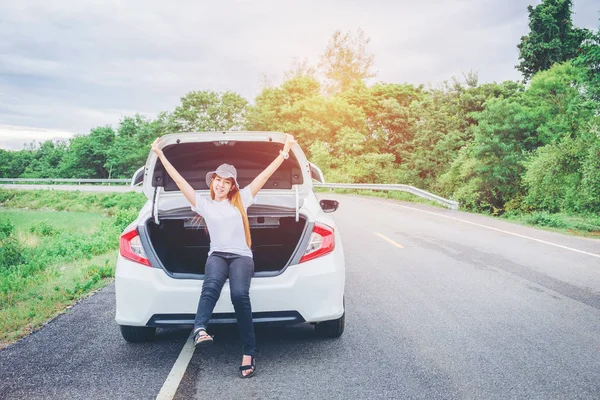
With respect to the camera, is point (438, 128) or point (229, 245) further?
point (438, 128)

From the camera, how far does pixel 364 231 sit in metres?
12.2

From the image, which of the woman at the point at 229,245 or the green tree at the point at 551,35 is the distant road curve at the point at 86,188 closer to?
the green tree at the point at 551,35

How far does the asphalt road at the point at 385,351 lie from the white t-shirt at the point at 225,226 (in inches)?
37.6

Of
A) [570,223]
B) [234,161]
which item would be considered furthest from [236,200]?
[570,223]

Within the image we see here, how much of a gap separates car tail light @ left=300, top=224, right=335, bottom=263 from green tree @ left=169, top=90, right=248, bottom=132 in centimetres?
5565

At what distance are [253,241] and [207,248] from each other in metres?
0.54

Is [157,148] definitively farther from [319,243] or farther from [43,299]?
[43,299]

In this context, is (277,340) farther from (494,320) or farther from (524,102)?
(524,102)

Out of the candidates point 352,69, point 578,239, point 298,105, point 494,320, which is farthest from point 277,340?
point 352,69

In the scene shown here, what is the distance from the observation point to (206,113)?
59.4 metres

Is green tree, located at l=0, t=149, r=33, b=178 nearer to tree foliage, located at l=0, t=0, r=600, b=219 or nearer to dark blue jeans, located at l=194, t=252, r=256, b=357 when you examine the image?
tree foliage, located at l=0, t=0, r=600, b=219

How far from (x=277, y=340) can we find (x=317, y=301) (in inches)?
33.6

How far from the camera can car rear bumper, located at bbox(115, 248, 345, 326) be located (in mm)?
3787

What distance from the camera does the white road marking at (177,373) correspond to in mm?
3289
